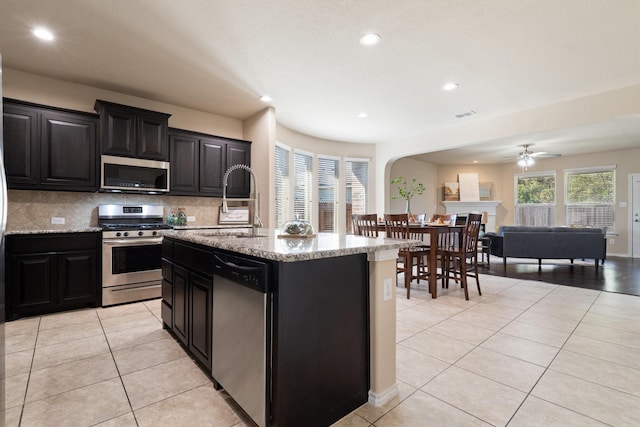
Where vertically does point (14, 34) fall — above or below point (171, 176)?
above

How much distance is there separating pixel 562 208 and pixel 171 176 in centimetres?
971

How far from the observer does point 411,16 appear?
2.55 metres

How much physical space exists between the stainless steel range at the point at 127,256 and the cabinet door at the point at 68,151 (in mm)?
464

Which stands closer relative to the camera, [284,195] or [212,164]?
[212,164]

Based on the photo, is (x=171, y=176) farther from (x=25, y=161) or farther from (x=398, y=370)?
(x=398, y=370)

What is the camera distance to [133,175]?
3.89 metres

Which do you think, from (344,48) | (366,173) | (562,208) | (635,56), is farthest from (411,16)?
(562,208)

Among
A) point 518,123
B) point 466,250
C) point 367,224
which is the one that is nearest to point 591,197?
point 518,123

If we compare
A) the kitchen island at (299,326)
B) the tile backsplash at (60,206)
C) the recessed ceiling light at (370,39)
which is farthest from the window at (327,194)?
the kitchen island at (299,326)

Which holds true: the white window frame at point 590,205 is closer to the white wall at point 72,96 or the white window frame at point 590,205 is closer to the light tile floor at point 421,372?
→ the light tile floor at point 421,372

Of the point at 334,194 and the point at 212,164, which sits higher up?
the point at 212,164

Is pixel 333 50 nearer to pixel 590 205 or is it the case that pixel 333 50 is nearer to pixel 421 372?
pixel 421 372

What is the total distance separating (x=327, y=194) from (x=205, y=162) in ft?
9.45

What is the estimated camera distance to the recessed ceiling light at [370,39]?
111 inches
